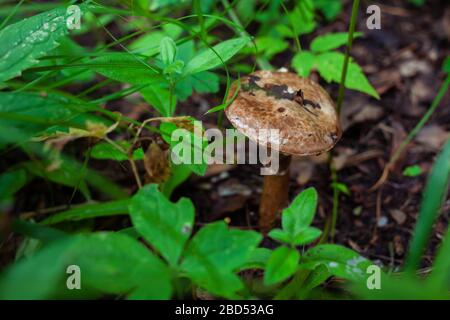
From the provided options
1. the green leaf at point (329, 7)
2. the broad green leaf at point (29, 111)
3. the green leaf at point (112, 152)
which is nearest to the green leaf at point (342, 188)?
the green leaf at point (112, 152)

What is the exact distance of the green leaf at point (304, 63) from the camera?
2.54m

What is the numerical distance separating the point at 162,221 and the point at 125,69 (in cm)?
73

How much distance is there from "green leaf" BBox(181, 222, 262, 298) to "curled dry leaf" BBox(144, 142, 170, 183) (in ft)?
1.95

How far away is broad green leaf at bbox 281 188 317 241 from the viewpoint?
1.54 m

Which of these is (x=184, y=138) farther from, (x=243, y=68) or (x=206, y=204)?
(x=243, y=68)

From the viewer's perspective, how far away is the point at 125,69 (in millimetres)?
→ 1833

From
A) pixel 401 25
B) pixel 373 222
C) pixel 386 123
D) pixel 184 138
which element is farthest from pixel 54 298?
pixel 401 25

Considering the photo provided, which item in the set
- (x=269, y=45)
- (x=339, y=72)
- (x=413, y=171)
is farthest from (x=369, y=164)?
(x=269, y=45)

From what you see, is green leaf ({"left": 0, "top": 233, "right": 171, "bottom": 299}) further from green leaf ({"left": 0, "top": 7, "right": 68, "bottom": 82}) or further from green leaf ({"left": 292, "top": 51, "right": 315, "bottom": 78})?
green leaf ({"left": 292, "top": 51, "right": 315, "bottom": 78})

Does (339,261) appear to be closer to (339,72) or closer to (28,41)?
(339,72)

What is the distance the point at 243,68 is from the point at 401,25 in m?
1.54

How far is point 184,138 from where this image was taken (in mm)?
1795

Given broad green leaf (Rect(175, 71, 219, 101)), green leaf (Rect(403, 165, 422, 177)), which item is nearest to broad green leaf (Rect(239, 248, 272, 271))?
broad green leaf (Rect(175, 71, 219, 101))
